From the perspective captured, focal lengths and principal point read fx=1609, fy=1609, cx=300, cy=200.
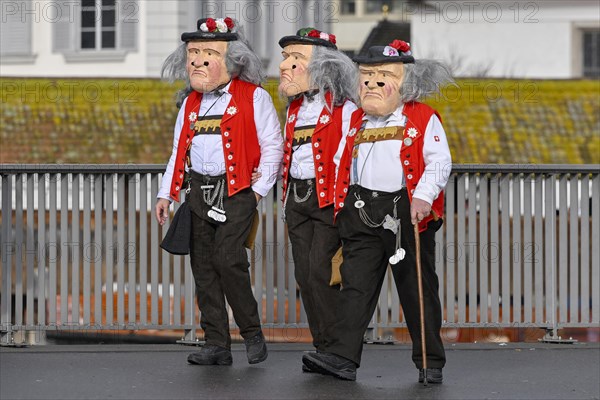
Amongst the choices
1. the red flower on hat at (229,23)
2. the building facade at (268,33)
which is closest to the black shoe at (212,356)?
the red flower on hat at (229,23)

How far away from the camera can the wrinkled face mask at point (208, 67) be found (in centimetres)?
922

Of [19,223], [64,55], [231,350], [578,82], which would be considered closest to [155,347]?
[231,350]

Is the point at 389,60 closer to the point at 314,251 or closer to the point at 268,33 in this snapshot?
the point at 314,251

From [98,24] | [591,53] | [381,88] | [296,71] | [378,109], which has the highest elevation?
[98,24]

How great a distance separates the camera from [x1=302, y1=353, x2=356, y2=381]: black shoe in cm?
883

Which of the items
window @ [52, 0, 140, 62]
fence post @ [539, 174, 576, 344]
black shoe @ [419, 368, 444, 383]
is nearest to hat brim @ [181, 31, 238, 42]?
black shoe @ [419, 368, 444, 383]

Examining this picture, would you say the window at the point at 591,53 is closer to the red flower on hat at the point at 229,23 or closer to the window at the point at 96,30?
the window at the point at 96,30

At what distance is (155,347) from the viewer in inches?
402

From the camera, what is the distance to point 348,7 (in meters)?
75.4

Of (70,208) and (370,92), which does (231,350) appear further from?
(370,92)

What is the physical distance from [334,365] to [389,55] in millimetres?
1725

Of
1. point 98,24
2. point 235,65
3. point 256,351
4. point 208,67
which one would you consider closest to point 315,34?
point 235,65

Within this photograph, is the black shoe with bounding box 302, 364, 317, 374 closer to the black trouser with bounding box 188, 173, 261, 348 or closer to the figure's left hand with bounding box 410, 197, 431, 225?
the black trouser with bounding box 188, 173, 261, 348

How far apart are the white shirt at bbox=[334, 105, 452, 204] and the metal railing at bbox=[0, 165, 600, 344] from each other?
1.97 metres
